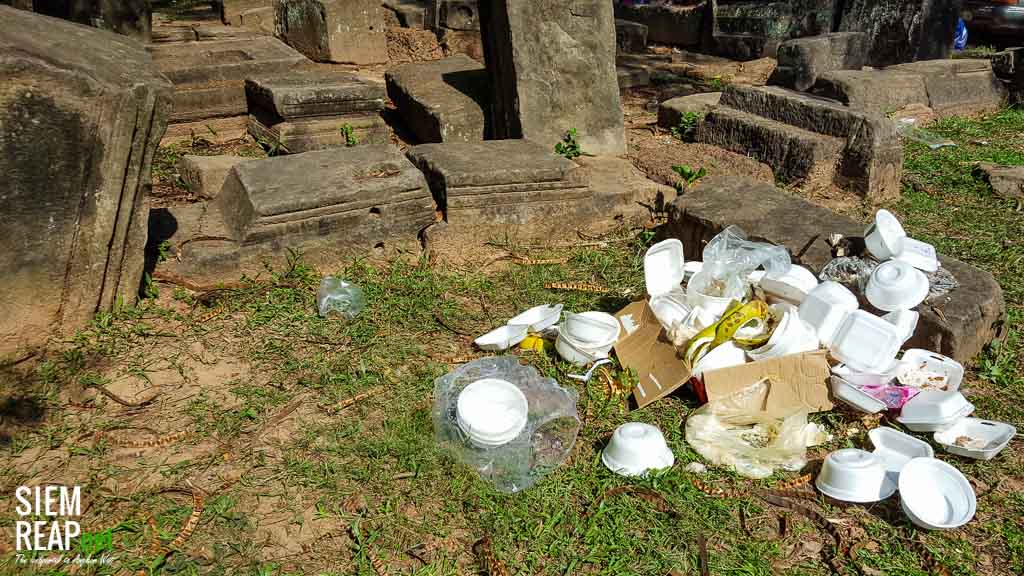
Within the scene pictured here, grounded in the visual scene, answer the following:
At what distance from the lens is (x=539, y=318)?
3193 mm

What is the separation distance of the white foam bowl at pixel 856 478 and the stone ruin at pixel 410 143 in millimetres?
829

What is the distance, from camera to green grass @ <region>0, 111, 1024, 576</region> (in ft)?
7.16

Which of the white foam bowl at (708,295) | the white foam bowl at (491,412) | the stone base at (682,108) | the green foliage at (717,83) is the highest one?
the green foliage at (717,83)

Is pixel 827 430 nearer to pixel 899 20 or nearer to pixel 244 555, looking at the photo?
pixel 244 555

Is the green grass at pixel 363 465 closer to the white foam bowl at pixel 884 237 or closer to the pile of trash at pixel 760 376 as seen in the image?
the pile of trash at pixel 760 376

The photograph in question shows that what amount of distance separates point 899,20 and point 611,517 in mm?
7296

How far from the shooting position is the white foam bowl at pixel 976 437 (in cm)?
250

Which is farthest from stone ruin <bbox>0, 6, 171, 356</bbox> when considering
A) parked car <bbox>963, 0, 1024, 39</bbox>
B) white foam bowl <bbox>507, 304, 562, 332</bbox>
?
parked car <bbox>963, 0, 1024, 39</bbox>

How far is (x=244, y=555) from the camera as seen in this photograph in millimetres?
2139

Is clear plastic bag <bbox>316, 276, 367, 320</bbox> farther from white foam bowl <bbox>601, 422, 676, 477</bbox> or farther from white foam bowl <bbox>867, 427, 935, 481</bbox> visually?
white foam bowl <bbox>867, 427, 935, 481</bbox>

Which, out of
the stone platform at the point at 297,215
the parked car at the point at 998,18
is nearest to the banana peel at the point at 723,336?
the stone platform at the point at 297,215

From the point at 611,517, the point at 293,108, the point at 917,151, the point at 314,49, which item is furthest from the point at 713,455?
the point at 314,49

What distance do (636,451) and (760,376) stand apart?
2.04 feet

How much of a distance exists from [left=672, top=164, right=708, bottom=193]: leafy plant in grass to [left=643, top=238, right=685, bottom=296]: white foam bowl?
1487 mm
